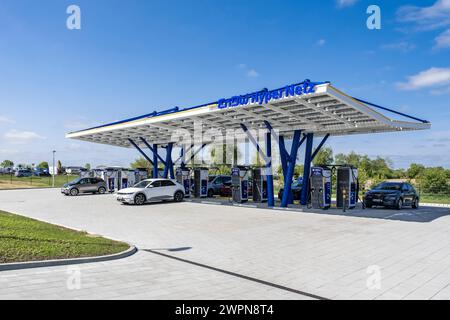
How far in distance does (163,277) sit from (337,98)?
10168 mm

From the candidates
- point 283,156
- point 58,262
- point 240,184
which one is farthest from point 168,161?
point 58,262

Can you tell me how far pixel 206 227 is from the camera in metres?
12.7

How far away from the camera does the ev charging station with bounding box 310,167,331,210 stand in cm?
1925

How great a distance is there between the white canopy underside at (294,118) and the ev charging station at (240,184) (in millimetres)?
2672

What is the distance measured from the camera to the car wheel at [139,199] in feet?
69.8

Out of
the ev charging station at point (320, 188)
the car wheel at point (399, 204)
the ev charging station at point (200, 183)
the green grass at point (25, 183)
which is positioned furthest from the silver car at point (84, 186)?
Answer: the car wheel at point (399, 204)

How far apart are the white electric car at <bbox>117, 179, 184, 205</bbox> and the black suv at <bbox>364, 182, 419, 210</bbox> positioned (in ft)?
36.5

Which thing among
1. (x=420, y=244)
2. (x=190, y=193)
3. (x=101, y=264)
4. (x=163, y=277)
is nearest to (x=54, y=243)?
(x=101, y=264)

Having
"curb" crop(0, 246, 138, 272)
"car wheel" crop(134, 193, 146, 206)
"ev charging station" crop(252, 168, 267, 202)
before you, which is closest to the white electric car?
"car wheel" crop(134, 193, 146, 206)

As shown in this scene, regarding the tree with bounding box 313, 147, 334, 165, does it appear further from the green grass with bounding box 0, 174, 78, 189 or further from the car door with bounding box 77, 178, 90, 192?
the green grass with bounding box 0, 174, 78, 189

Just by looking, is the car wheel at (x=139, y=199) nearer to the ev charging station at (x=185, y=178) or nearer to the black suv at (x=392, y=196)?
the ev charging station at (x=185, y=178)

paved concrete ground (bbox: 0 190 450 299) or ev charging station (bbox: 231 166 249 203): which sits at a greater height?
ev charging station (bbox: 231 166 249 203)
